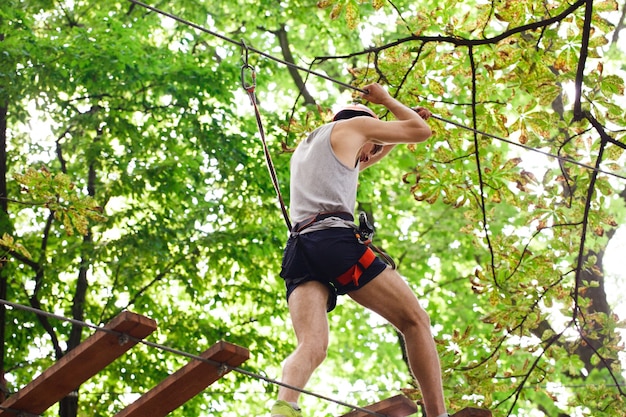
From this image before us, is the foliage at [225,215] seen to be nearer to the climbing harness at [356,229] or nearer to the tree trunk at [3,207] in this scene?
the tree trunk at [3,207]

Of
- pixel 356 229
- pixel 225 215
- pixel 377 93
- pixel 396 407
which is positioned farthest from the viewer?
pixel 225 215

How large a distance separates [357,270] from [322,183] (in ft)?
1.41

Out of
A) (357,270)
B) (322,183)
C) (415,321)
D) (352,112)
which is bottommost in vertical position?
(415,321)

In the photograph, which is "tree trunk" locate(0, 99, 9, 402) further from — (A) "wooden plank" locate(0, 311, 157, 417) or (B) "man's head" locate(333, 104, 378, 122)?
(B) "man's head" locate(333, 104, 378, 122)

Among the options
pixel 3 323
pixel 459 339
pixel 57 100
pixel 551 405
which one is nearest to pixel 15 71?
pixel 57 100

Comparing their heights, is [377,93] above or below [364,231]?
above

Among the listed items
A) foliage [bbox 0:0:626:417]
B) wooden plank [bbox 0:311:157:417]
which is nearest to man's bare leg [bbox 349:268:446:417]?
wooden plank [bbox 0:311:157:417]

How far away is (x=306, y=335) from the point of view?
374 cm

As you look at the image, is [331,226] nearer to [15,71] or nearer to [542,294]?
[542,294]

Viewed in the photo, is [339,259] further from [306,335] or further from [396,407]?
[396,407]

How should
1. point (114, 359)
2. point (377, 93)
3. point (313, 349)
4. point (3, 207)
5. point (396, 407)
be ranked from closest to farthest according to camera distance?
point (114, 359) < point (313, 349) < point (396, 407) < point (377, 93) < point (3, 207)

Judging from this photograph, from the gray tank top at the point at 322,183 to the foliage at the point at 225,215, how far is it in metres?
2.46

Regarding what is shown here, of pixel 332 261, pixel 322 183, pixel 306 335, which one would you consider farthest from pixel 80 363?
pixel 322 183

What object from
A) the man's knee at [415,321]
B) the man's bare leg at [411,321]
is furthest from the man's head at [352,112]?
the man's knee at [415,321]
